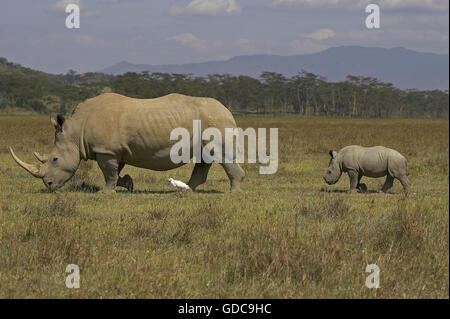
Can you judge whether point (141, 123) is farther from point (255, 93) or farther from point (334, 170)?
point (255, 93)

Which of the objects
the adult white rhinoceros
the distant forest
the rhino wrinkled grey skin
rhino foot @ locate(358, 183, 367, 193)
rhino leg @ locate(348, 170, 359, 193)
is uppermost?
the distant forest

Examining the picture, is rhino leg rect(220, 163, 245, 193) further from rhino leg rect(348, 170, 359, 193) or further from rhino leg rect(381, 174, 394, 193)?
rhino leg rect(381, 174, 394, 193)

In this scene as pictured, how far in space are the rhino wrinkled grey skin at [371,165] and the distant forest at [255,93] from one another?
8081 centimetres

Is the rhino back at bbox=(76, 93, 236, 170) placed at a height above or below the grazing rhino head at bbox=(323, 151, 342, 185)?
above

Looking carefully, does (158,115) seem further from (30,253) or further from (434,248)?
(434,248)

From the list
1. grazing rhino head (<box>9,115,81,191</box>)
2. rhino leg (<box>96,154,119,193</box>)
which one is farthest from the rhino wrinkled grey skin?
grazing rhino head (<box>9,115,81,191</box>)

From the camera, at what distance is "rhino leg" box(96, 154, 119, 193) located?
1135cm

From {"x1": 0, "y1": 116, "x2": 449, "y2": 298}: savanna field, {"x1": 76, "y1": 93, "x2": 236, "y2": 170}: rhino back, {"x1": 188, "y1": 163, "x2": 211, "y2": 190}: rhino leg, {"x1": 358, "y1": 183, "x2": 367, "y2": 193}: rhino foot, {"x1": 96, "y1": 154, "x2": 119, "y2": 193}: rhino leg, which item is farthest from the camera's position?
{"x1": 358, "y1": 183, "x2": 367, "y2": 193}: rhino foot

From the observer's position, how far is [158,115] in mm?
11336

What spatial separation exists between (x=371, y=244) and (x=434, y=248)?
0.69m

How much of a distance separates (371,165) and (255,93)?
11090 centimetres

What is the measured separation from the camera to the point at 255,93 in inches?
4806

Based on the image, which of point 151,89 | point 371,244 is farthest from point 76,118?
point 151,89

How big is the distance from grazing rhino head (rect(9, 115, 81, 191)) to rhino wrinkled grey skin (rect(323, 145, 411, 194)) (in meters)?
5.13
